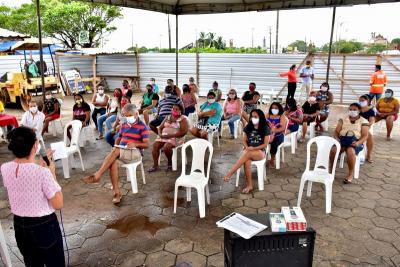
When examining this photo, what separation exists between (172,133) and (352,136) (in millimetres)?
2953

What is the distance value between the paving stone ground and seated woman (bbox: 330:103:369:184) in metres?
0.39

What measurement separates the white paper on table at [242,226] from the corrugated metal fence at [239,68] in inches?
371

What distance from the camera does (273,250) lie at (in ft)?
7.66

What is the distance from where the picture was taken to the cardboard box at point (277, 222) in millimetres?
2336

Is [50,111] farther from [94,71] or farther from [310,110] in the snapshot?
[94,71]

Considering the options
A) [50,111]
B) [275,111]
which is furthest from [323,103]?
[50,111]

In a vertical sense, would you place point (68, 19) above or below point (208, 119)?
above

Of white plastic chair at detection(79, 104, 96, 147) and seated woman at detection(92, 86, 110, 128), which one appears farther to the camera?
seated woman at detection(92, 86, 110, 128)

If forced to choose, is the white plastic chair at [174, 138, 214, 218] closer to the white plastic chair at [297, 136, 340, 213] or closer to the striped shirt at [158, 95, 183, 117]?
the white plastic chair at [297, 136, 340, 213]

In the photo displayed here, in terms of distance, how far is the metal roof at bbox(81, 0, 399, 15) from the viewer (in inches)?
323

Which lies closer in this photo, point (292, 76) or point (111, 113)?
point (111, 113)

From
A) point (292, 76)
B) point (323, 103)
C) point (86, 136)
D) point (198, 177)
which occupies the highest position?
point (292, 76)

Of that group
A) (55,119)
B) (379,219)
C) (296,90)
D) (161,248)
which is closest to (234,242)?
(161,248)

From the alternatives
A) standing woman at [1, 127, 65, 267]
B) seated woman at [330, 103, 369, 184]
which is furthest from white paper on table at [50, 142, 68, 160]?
seated woman at [330, 103, 369, 184]
